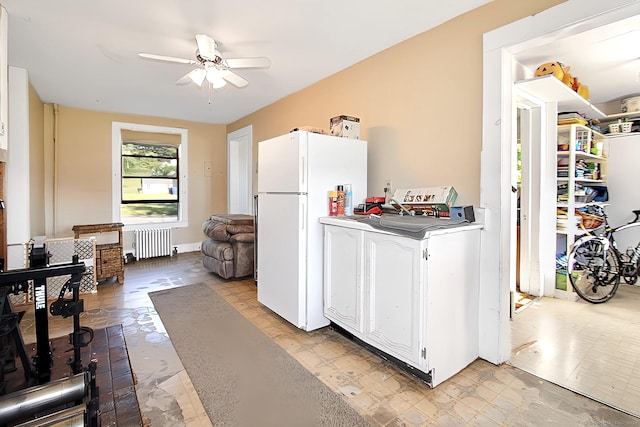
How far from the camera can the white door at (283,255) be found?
105 inches

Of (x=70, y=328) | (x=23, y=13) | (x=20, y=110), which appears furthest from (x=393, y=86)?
(x=20, y=110)

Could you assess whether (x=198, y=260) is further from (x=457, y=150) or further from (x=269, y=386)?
(x=457, y=150)

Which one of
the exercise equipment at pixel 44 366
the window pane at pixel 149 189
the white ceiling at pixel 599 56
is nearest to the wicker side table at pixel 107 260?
the window pane at pixel 149 189

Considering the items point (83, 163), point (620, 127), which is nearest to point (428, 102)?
point (620, 127)

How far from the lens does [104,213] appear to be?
5.29 metres

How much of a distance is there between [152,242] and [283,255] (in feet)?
12.5

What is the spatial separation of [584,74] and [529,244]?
76.0 inches

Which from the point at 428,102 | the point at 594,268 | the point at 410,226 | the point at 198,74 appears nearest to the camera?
the point at 410,226

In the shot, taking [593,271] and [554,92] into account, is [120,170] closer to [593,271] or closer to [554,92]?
[554,92]

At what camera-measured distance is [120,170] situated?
540cm

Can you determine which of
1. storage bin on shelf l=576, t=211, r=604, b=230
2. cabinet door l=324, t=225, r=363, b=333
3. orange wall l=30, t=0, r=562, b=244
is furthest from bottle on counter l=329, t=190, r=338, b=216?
storage bin on shelf l=576, t=211, r=604, b=230

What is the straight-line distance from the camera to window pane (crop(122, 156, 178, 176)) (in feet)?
18.1

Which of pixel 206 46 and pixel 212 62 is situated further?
pixel 212 62

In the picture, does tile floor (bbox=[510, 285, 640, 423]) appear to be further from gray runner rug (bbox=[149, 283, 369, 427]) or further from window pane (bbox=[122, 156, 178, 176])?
window pane (bbox=[122, 156, 178, 176])
